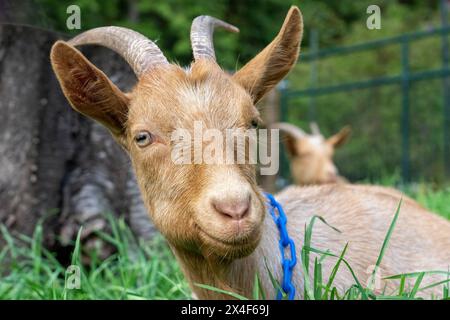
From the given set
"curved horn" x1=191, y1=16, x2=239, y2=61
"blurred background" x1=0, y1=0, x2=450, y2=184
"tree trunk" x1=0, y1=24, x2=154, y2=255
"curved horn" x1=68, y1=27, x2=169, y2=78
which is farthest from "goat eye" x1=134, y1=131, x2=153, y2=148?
→ "blurred background" x1=0, y1=0, x2=450, y2=184

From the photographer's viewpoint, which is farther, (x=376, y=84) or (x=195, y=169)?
(x=376, y=84)

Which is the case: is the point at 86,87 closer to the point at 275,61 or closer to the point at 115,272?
the point at 275,61

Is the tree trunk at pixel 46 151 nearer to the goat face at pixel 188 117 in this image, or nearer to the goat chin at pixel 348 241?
the goat chin at pixel 348 241

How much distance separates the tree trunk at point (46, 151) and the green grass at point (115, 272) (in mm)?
176

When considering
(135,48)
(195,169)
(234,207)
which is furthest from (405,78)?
(234,207)

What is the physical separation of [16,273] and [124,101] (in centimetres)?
207

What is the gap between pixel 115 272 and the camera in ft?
16.8

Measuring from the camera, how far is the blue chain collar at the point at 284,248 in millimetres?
2947

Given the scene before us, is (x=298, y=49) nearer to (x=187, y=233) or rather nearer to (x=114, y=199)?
(x=187, y=233)

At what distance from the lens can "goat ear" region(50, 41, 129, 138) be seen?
113 inches

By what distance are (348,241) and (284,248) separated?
1.46 feet

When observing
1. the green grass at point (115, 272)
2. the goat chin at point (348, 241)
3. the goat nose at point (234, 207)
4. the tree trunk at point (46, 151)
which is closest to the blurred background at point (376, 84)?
the tree trunk at point (46, 151)

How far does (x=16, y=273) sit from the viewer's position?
4.56 m

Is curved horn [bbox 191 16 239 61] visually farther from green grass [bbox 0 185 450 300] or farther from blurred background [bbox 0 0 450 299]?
green grass [bbox 0 185 450 300]
